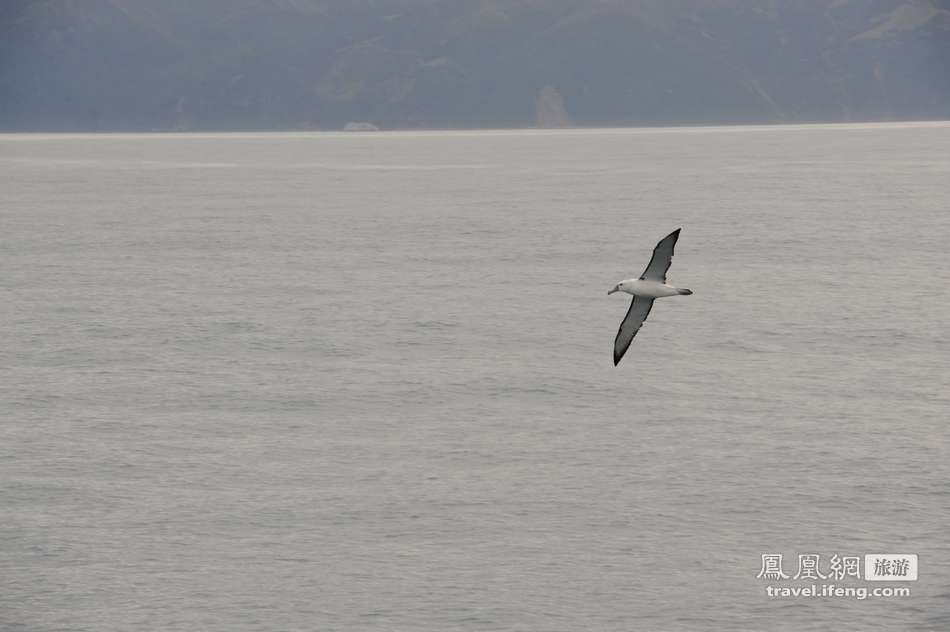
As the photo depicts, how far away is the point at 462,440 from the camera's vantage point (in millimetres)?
38062

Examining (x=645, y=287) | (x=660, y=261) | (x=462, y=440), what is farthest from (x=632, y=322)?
(x=462, y=440)

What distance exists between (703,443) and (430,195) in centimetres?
10712

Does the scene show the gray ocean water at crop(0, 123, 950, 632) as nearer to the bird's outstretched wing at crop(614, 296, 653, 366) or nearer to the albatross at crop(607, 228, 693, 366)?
the bird's outstretched wing at crop(614, 296, 653, 366)

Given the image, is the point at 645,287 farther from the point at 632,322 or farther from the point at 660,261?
the point at 660,261

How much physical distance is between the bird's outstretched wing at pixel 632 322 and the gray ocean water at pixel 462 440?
366 centimetres

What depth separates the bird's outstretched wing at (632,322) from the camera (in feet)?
103

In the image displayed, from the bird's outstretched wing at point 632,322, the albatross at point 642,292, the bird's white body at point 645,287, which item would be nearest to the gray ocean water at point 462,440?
the bird's outstretched wing at point 632,322

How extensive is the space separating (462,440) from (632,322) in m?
7.96

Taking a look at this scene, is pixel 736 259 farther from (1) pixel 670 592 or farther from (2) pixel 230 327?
(1) pixel 670 592

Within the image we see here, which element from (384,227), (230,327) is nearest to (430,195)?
(384,227)

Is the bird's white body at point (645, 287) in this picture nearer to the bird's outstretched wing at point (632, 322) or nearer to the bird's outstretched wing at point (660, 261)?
the bird's outstretched wing at point (660, 261)

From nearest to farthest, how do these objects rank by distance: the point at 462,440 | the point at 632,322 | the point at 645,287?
1. the point at 645,287
2. the point at 632,322
3. the point at 462,440

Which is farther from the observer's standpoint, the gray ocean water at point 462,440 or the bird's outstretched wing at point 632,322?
the bird's outstretched wing at point 632,322

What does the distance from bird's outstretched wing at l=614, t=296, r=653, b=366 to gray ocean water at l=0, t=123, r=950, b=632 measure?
366cm
